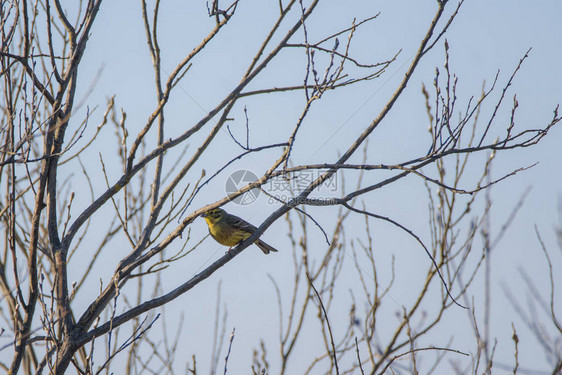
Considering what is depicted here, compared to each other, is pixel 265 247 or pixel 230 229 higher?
pixel 230 229

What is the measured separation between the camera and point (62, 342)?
3799 mm

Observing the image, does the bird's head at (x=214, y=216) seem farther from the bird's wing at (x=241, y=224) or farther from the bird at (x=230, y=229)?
the bird's wing at (x=241, y=224)

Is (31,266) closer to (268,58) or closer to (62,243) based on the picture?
(62,243)

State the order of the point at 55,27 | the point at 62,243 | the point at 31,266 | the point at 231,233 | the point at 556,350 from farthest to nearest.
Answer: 1. the point at 231,233
2. the point at 55,27
3. the point at 62,243
4. the point at 31,266
5. the point at 556,350

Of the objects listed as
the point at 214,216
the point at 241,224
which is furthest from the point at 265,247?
the point at 214,216

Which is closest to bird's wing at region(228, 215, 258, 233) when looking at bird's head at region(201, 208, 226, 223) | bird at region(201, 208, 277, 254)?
bird at region(201, 208, 277, 254)

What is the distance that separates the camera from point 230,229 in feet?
26.5

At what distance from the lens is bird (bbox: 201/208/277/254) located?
7996 millimetres

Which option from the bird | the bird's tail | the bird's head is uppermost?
the bird's head

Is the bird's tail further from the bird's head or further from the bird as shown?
the bird's head

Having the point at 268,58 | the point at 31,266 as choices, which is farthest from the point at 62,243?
the point at 268,58

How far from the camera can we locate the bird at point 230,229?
7996mm

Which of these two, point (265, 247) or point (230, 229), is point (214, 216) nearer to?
point (230, 229)

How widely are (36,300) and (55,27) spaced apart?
2487mm
